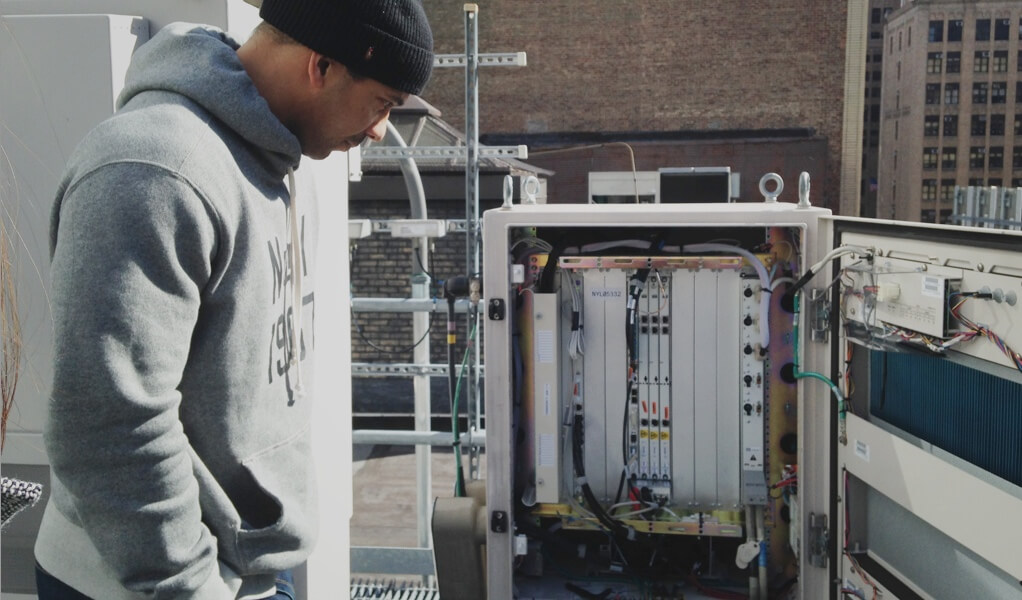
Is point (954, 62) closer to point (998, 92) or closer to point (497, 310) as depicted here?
point (998, 92)

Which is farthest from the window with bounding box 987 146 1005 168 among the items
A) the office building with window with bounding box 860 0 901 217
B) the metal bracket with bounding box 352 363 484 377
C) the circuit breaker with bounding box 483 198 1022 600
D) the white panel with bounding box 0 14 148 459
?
the white panel with bounding box 0 14 148 459

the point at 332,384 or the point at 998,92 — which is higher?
the point at 998,92

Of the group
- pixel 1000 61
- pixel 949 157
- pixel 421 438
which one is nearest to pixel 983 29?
pixel 1000 61

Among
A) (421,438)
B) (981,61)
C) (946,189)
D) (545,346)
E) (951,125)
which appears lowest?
(421,438)

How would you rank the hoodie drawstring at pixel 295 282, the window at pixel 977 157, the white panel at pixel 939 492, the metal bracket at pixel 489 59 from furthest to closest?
1. the window at pixel 977 157
2. the metal bracket at pixel 489 59
3. the white panel at pixel 939 492
4. the hoodie drawstring at pixel 295 282

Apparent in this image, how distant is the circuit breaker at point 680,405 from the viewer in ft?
8.66

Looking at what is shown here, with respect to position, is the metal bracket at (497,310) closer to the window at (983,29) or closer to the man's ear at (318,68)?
the man's ear at (318,68)

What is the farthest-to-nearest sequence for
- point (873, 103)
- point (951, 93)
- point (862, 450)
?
point (873, 103), point (951, 93), point (862, 450)

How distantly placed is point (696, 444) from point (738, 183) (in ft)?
43.6

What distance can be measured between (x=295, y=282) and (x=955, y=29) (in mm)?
24848

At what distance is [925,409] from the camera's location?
2.28 metres

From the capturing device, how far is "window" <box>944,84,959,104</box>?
22.0 metres

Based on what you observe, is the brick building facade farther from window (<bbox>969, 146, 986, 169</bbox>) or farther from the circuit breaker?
the circuit breaker

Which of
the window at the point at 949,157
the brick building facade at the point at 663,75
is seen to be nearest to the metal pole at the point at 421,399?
the brick building facade at the point at 663,75
